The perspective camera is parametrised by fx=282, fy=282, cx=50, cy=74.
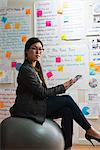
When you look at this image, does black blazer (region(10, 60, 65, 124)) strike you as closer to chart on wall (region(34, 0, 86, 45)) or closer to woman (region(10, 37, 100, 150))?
woman (region(10, 37, 100, 150))

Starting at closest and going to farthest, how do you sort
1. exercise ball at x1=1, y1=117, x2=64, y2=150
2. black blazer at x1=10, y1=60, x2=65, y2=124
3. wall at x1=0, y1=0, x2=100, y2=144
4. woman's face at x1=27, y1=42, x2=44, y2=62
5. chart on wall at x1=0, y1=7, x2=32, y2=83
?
1. exercise ball at x1=1, y1=117, x2=64, y2=150
2. black blazer at x1=10, y1=60, x2=65, y2=124
3. woman's face at x1=27, y1=42, x2=44, y2=62
4. wall at x1=0, y1=0, x2=100, y2=144
5. chart on wall at x1=0, y1=7, x2=32, y2=83

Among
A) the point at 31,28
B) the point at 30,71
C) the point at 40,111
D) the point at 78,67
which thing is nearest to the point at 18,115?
the point at 40,111

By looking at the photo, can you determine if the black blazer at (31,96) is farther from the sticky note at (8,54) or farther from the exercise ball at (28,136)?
the sticky note at (8,54)

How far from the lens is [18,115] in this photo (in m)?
2.24

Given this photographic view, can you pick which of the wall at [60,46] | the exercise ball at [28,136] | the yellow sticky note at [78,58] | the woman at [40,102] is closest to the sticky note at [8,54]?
the wall at [60,46]

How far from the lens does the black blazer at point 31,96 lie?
7.28 ft

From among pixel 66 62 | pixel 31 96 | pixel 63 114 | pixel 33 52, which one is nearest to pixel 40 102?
pixel 31 96

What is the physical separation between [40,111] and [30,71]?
332 millimetres

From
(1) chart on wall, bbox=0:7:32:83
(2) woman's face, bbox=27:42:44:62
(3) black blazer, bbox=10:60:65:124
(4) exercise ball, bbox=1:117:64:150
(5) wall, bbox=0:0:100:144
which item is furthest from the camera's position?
(1) chart on wall, bbox=0:7:32:83

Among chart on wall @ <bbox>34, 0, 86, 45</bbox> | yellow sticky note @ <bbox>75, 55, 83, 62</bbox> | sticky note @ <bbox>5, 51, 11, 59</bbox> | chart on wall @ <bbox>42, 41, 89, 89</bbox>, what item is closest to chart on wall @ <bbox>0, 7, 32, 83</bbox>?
sticky note @ <bbox>5, 51, 11, 59</bbox>

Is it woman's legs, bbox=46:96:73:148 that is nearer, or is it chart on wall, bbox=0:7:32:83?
woman's legs, bbox=46:96:73:148

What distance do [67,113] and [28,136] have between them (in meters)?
0.41

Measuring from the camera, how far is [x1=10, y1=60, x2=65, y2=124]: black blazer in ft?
7.28

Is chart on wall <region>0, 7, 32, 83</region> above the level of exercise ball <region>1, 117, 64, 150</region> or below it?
above
